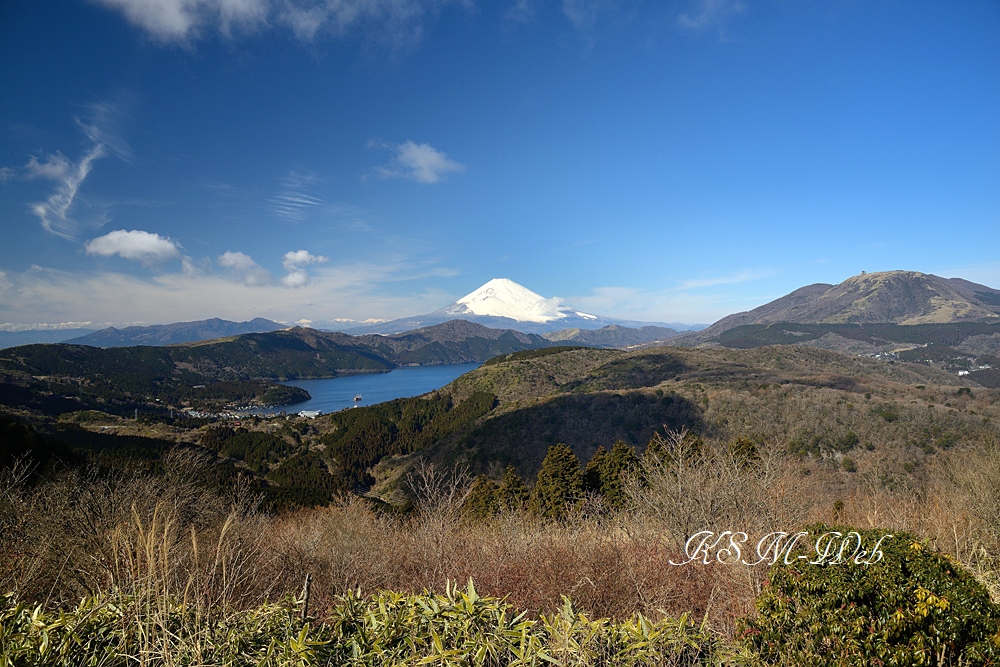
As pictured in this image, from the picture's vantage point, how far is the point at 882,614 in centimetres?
326

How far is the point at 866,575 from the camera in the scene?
3500 mm

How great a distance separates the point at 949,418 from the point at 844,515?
4095 centimetres

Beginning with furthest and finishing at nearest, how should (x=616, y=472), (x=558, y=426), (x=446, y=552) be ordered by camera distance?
(x=558, y=426) → (x=616, y=472) → (x=446, y=552)

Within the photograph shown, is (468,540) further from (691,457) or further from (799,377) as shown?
(799,377)

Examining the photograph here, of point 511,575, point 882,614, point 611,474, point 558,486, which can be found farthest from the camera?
point 611,474

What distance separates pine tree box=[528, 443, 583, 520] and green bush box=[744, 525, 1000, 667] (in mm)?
16996

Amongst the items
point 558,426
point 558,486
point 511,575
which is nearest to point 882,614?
point 511,575

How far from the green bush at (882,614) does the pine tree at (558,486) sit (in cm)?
1700

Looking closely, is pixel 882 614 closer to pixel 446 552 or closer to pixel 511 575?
pixel 511 575

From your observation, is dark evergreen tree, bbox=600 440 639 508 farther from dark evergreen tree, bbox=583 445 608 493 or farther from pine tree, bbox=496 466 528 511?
pine tree, bbox=496 466 528 511

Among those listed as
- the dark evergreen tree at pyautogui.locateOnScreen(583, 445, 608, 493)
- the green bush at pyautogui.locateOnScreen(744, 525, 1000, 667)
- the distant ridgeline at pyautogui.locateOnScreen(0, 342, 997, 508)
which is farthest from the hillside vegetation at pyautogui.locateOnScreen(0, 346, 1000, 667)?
the distant ridgeline at pyautogui.locateOnScreen(0, 342, 997, 508)

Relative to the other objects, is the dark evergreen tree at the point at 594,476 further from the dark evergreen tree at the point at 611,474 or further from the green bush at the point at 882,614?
the green bush at the point at 882,614

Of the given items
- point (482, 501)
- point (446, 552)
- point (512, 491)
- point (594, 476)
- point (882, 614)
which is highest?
point (882, 614)

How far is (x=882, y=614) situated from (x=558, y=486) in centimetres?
2119
